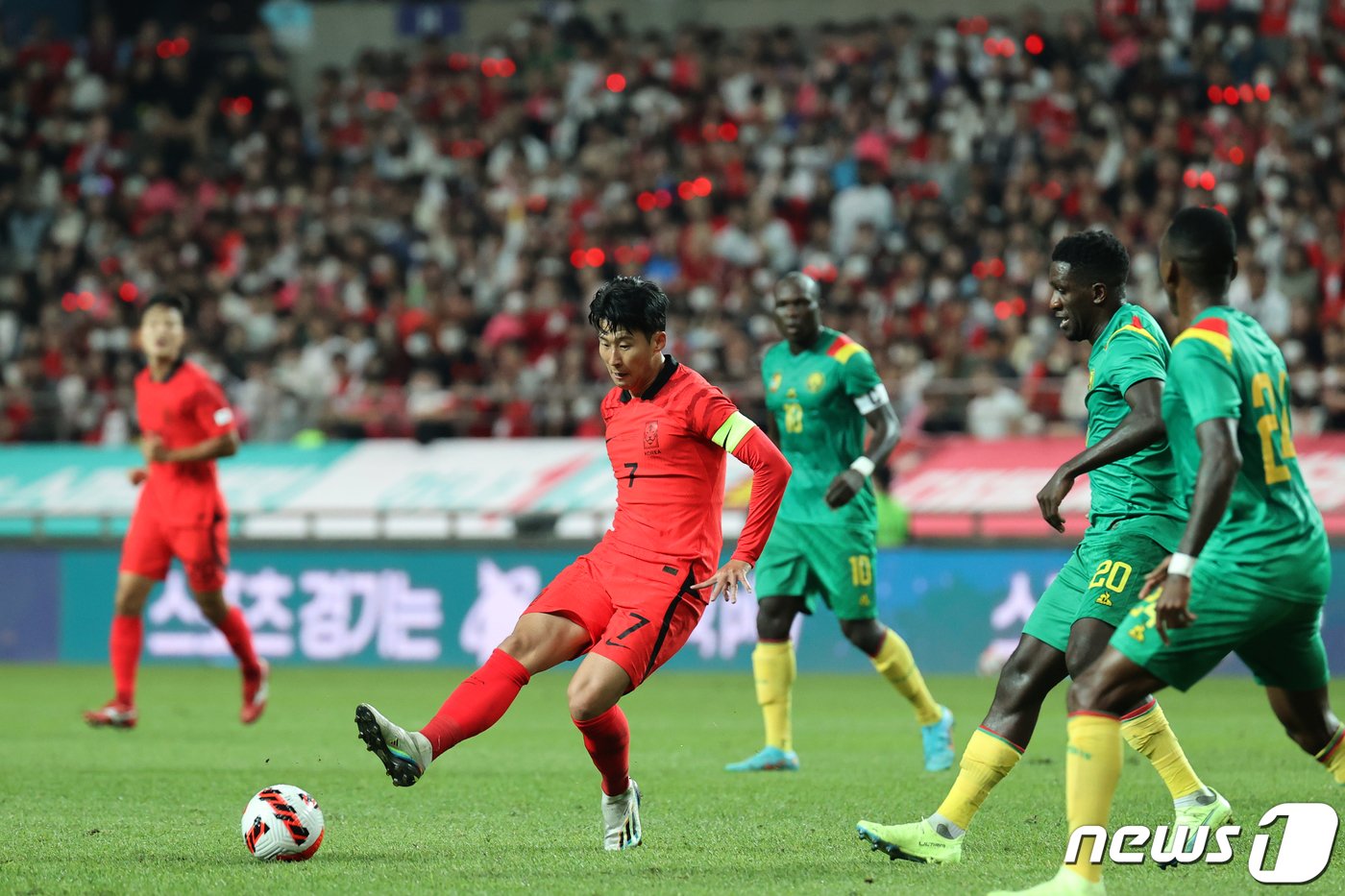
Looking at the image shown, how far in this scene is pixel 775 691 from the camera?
9617mm

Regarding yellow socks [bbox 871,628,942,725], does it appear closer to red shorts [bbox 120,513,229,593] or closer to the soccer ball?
the soccer ball

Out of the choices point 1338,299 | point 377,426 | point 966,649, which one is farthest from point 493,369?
point 1338,299

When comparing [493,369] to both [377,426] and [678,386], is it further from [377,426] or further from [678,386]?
[678,386]

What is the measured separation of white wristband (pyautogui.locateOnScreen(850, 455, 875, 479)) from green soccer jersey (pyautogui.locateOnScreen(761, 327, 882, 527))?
52cm

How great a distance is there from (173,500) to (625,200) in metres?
11.7

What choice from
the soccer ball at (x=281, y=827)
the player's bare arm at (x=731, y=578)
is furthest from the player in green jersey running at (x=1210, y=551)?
the soccer ball at (x=281, y=827)

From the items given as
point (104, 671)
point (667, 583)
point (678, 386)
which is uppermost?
point (678, 386)

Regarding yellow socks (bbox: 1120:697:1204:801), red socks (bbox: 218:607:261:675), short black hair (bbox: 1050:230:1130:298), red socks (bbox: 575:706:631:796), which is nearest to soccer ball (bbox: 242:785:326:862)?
red socks (bbox: 575:706:631:796)

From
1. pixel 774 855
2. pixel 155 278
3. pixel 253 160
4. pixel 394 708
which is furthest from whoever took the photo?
pixel 253 160

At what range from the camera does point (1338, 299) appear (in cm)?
1758

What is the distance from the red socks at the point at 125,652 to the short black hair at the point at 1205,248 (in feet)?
26.4

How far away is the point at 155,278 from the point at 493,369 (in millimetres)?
5823

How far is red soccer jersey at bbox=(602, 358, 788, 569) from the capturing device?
6.73m

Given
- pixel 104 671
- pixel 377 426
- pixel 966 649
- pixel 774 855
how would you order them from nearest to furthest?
1. pixel 774 855
2. pixel 966 649
3. pixel 104 671
4. pixel 377 426
